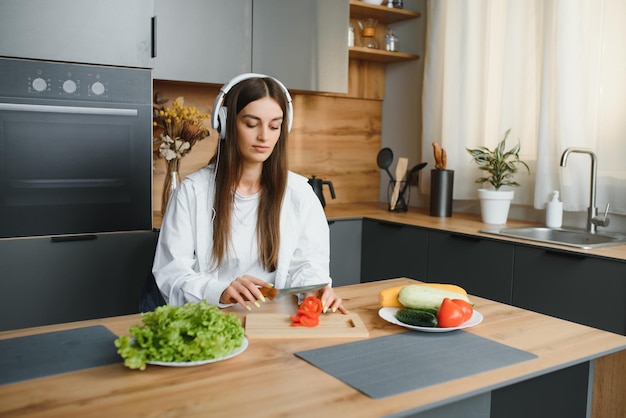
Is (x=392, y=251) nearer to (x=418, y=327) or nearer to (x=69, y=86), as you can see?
(x=69, y=86)

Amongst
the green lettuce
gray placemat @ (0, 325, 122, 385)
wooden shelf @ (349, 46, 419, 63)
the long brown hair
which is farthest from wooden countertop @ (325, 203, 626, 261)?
gray placemat @ (0, 325, 122, 385)

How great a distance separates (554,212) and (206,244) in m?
1.78

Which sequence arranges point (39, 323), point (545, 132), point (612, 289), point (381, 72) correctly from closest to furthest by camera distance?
point (612, 289)
point (39, 323)
point (545, 132)
point (381, 72)

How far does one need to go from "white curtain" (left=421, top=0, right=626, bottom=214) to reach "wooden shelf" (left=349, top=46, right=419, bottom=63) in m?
0.21

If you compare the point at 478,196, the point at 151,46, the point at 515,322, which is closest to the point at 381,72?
the point at 478,196

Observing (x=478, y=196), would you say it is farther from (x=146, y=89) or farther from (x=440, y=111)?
(x=146, y=89)

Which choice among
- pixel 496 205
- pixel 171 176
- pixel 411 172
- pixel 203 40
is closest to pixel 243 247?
pixel 171 176

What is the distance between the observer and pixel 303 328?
1.44m

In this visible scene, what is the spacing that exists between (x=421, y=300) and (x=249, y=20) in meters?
1.99

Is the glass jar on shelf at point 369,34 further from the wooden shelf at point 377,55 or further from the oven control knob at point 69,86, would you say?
the oven control knob at point 69,86

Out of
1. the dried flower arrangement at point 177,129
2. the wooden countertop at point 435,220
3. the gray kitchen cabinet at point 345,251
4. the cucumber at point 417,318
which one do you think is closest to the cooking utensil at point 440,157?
the wooden countertop at point 435,220

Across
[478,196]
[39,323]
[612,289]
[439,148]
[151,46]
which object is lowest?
[39,323]

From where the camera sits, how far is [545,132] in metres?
3.06

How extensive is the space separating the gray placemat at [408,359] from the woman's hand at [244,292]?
303 mm
